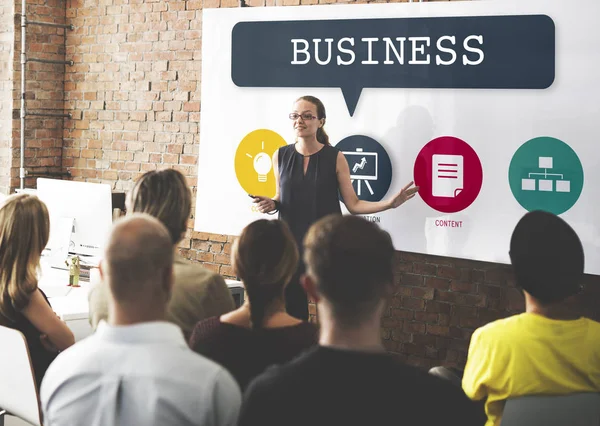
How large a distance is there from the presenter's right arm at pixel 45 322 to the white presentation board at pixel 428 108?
6.93 feet

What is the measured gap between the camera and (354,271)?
1.48 m

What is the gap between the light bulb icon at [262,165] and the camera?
4.91 metres

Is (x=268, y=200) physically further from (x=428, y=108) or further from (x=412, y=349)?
(x=412, y=349)

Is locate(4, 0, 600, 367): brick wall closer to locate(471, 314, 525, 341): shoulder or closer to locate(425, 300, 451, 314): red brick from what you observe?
locate(425, 300, 451, 314): red brick

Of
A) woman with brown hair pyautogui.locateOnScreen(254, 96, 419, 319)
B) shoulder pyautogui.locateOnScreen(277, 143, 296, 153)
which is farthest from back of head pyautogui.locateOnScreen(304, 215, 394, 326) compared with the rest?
shoulder pyautogui.locateOnScreen(277, 143, 296, 153)

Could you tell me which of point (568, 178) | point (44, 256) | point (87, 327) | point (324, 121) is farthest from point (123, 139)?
point (568, 178)

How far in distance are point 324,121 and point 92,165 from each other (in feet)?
8.70

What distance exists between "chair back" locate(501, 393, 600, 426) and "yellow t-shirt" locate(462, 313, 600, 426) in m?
0.02

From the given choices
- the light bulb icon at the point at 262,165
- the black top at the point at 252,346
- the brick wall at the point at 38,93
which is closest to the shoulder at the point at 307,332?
the black top at the point at 252,346

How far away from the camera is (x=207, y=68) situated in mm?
5180

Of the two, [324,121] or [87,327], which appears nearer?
[87,327]

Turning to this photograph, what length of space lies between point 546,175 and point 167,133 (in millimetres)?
2977

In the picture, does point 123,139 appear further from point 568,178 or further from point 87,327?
point 568,178

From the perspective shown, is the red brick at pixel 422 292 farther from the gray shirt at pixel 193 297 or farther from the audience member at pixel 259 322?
the audience member at pixel 259 322
